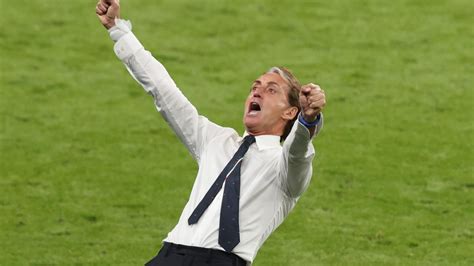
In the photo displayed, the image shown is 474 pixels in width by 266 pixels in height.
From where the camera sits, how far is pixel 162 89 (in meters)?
6.59

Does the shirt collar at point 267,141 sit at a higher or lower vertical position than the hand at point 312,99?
lower

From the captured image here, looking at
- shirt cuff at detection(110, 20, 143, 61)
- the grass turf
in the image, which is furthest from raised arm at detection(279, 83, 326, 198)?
the grass turf

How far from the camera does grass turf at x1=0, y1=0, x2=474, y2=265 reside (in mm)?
10844

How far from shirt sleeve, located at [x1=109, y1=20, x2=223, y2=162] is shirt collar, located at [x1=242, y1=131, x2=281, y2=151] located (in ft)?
0.93

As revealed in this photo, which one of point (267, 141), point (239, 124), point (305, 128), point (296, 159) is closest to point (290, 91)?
point (267, 141)

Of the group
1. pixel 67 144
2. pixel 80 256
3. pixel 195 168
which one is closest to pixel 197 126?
pixel 80 256

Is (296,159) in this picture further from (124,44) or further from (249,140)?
(124,44)

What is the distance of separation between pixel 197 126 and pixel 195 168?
566cm

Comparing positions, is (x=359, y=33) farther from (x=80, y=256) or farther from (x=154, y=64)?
(x=154, y=64)

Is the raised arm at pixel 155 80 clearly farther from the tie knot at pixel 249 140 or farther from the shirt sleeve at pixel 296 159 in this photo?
the shirt sleeve at pixel 296 159

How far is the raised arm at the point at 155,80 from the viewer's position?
257 inches

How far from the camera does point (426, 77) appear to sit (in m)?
14.6

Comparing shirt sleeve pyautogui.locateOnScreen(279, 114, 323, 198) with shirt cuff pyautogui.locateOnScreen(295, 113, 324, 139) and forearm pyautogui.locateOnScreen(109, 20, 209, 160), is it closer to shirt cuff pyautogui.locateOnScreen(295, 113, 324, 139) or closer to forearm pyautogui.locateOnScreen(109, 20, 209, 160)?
shirt cuff pyautogui.locateOnScreen(295, 113, 324, 139)

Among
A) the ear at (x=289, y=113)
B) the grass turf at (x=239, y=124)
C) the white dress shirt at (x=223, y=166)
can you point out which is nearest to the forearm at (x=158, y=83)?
the white dress shirt at (x=223, y=166)
